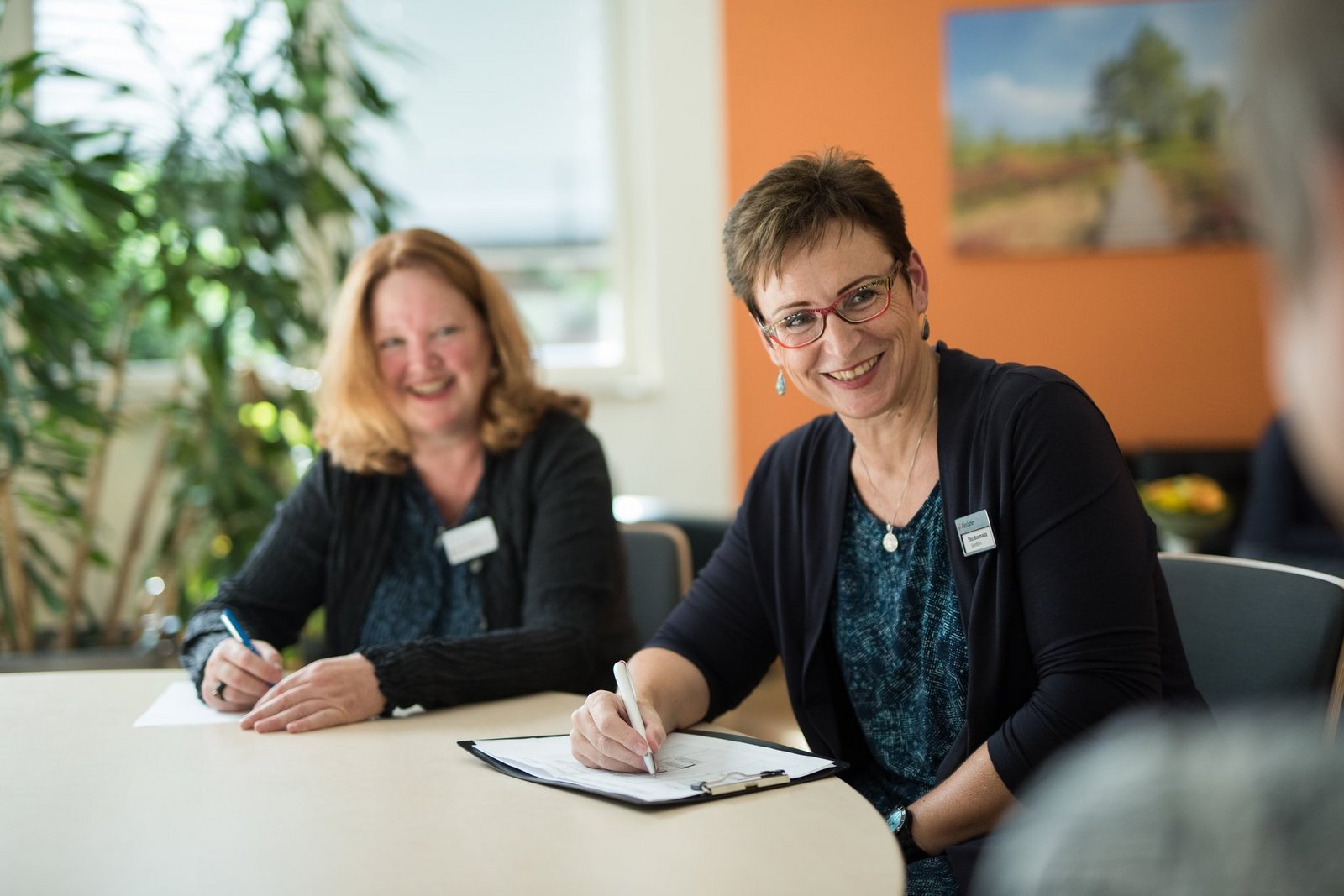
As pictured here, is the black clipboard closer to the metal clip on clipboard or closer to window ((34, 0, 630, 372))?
the metal clip on clipboard

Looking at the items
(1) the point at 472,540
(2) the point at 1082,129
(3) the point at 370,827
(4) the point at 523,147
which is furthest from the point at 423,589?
(2) the point at 1082,129

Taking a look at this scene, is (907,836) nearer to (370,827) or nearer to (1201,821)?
(370,827)

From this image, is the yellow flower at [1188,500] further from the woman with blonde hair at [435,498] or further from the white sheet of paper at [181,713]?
the white sheet of paper at [181,713]

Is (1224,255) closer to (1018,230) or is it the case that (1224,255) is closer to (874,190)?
(1018,230)

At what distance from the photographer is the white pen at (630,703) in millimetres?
1370

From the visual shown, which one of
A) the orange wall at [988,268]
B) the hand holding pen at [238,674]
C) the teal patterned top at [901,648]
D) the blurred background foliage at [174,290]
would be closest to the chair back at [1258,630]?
the teal patterned top at [901,648]

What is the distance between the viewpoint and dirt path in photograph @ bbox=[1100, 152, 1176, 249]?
518 centimetres

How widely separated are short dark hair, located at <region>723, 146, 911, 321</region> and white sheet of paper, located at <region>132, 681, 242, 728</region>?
98 cm

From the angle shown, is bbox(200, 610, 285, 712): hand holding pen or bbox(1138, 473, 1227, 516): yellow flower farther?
bbox(1138, 473, 1227, 516): yellow flower

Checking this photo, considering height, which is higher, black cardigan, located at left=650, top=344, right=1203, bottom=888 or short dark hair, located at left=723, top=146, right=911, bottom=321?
short dark hair, located at left=723, top=146, right=911, bottom=321

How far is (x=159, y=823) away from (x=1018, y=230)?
4.65m

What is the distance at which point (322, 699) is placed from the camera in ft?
5.30

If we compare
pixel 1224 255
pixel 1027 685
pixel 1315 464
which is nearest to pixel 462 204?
pixel 1224 255

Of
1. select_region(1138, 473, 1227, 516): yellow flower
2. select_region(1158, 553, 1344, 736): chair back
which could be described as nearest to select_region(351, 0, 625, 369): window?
select_region(1138, 473, 1227, 516): yellow flower
